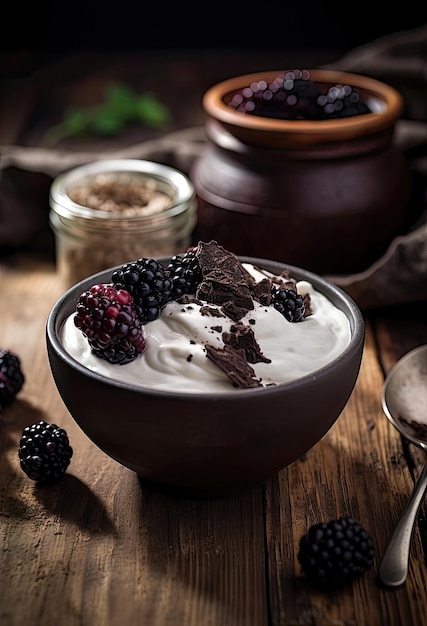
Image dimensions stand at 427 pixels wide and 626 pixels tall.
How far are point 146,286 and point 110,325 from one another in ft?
0.41

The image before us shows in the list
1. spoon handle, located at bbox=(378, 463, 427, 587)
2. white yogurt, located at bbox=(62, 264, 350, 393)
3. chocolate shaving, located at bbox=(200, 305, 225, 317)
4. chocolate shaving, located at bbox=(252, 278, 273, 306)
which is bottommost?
spoon handle, located at bbox=(378, 463, 427, 587)

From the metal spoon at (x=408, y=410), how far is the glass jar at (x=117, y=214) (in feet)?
2.20

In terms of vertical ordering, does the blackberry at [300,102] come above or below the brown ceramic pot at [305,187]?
above

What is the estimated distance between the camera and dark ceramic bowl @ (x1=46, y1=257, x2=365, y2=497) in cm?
134

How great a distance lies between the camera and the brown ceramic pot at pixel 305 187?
218 centimetres

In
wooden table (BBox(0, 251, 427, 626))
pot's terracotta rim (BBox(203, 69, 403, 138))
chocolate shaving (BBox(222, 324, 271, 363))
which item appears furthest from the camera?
pot's terracotta rim (BBox(203, 69, 403, 138))

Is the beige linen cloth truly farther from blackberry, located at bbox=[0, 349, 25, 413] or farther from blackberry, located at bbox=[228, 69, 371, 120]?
blackberry, located at bbox=[0, 349, 25, 413]

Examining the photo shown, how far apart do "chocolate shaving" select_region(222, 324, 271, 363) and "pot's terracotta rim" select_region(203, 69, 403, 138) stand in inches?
32.8

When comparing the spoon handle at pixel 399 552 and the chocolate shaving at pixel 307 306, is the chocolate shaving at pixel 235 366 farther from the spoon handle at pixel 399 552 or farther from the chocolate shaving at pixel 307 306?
the spoon handle at pixel 399 552

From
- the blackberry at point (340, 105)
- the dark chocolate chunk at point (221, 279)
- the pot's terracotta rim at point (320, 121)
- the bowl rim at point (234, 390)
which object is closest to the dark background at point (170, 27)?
the pot's terracotta rim at point (320, 121)

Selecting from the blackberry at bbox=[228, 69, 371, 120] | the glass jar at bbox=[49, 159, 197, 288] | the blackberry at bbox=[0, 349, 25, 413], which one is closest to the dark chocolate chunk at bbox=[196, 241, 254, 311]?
the blackberry at bbox=[0, 349, 25, 413]

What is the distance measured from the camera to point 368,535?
1390 mm

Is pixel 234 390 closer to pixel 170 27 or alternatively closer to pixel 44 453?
pixel 44 453

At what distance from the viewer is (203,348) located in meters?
1.44
